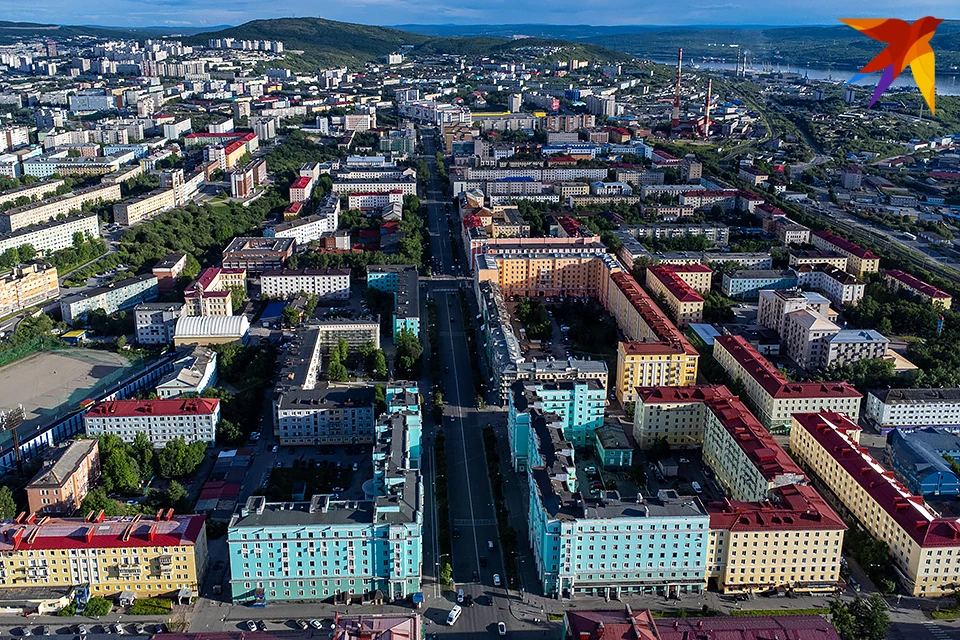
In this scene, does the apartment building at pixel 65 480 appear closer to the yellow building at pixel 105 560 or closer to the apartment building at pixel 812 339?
the yellow building at pixel 105 560

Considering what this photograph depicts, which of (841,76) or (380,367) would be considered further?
(841,76)

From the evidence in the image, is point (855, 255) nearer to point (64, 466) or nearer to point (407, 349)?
point (407, 349)

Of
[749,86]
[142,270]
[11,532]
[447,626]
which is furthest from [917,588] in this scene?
[749,86]

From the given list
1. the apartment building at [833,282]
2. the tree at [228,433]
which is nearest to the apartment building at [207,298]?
the tree at [228,433]

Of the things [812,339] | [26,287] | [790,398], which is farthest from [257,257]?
[790,398]

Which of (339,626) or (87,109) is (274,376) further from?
(87,109)

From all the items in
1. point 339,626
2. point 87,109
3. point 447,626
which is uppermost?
point 87,109

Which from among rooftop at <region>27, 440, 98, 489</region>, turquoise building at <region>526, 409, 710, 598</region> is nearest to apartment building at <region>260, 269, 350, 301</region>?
rooftop at <region>27, 440, 98, 489</region>
